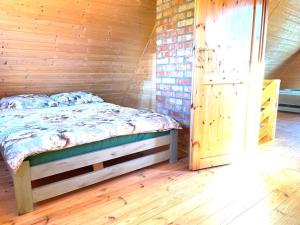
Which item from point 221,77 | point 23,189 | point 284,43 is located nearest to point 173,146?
point 221,77

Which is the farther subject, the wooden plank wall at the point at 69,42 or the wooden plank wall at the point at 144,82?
the wooden plank wall at the point at 144,82

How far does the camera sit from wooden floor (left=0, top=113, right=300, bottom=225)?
1634 mm

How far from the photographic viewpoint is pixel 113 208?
176 centimetres

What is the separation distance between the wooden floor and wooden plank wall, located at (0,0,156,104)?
147 cm

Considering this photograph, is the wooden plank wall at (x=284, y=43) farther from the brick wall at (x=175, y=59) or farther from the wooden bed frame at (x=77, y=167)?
the wooden bed frame at (x=77, y=167)

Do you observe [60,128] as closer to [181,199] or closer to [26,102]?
[181,199]

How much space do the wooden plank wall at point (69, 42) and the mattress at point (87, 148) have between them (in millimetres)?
1815

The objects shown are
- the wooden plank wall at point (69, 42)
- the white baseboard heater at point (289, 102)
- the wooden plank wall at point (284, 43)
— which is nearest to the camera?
the wooden plank wall at point (69, 42)

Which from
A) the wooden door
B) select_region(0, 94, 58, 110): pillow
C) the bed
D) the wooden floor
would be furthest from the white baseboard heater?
select_region(0, 94, 58, 110): pillow

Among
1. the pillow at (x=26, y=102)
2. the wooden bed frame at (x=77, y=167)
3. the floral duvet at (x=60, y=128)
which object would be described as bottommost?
the wooden bed frame at (x=77, y=167)

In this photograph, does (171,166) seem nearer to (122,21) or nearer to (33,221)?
(33,221)

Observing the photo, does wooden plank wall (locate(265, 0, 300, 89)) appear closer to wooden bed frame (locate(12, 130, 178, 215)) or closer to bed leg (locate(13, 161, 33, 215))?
wooden bed frame (locate(12, 130, 178, 215))

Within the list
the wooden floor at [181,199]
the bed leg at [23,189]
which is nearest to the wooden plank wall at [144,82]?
the wooden floor at [181,199]

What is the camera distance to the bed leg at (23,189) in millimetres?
1635
